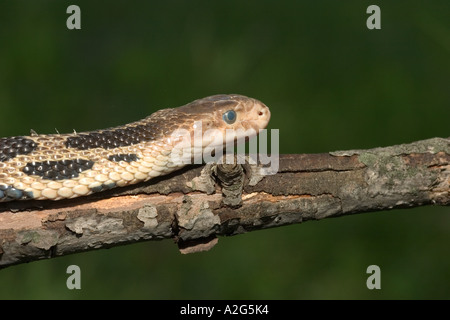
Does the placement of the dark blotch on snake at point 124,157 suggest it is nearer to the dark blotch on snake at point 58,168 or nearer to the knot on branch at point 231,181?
the dark blotch on snake at point 58,168

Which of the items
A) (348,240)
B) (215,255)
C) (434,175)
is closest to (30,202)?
(434,175)

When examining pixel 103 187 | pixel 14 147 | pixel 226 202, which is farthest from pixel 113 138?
pixel 226 202

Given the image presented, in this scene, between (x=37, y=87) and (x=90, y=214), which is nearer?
(x=90, y=214)

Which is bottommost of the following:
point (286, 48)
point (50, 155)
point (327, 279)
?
point (327, 279)

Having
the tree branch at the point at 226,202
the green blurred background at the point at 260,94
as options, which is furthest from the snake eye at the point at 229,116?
the green blurred background at the point at 260,94

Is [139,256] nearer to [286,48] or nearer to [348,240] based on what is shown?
[348,240]

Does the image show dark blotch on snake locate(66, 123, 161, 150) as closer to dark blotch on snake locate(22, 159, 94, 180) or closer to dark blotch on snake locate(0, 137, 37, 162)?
dark blotch on snake locate(22, 159, 94, 180)

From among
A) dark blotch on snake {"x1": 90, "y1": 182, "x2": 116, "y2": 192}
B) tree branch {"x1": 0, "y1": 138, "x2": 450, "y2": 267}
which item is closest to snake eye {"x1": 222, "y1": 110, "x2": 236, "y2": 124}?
tree branch {"x1": 0, "y1": 138, "x2": 450, "y2": 267}
